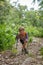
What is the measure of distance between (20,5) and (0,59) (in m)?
37.7

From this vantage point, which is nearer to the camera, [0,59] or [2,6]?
[0,59]

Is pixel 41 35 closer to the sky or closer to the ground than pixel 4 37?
closer to the ground

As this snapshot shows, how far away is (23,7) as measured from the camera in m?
46.2

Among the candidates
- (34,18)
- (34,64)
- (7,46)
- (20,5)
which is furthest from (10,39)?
(20,5)

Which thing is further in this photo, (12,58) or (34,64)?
(12,58)

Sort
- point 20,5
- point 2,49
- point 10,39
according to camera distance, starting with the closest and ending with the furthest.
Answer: point 2,49, point 10,39, point 20,5

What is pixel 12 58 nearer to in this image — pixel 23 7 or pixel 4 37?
pixel 4 37

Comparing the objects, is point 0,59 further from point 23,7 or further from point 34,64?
point 23,7

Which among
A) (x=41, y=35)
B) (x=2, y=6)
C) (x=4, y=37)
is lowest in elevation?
(x=41, y=35)

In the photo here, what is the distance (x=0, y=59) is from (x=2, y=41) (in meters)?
3.04

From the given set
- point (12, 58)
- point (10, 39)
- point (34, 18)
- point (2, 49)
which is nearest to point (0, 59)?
point (12, 58)

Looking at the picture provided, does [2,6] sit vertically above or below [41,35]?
above

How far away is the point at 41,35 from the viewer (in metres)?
24.4

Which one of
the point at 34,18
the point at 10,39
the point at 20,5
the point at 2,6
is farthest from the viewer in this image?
the point at 20,5
